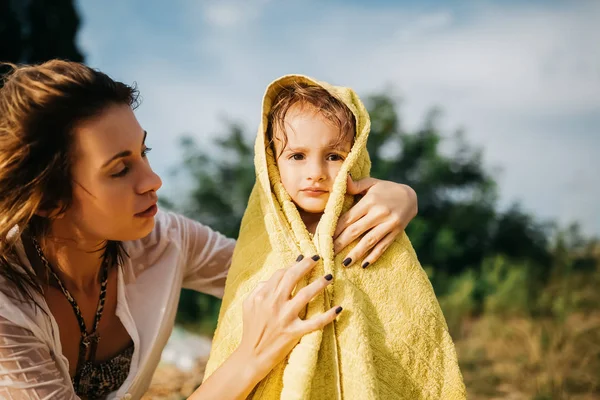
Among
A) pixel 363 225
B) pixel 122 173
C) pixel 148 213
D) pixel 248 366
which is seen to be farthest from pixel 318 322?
pixel 122 173

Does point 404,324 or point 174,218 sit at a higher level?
point 174,218

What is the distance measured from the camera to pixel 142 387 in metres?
2.20

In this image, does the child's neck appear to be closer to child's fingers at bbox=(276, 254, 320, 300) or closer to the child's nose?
the child's nose

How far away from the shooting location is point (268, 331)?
5.28ft

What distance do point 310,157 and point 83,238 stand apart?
876mm

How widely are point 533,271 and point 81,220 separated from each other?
204 inches

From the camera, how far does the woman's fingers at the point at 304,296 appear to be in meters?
1.59

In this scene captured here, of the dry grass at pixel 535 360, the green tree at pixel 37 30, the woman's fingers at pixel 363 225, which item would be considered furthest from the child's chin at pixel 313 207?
the green tree at pixel 37 30

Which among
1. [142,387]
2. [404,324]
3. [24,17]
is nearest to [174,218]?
[142,387]

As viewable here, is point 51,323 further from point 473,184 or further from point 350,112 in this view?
point 473,184

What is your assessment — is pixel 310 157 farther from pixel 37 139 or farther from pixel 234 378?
pixel 37 139

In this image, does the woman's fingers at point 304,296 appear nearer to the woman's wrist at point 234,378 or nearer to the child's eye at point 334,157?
the woman's wrist at point 234,378

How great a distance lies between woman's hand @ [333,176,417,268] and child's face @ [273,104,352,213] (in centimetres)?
10

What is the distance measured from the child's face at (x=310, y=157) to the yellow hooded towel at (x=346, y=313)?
44 millimetres
